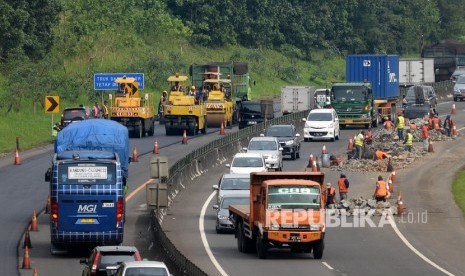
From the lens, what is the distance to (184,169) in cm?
5472

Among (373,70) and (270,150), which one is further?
(373,70)

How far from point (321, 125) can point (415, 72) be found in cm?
2837

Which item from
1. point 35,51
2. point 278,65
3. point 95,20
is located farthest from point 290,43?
point 35,51

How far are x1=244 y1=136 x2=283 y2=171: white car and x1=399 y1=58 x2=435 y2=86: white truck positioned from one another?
39.5 metres

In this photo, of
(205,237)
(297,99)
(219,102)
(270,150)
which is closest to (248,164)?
(270,150)

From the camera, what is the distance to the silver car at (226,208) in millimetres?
42031

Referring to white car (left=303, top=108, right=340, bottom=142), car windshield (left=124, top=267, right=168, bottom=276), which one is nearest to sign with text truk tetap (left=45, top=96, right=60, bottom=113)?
white car (left=303, top=108, right=340, bottom=142)

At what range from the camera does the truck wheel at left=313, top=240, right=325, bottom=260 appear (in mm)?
36422

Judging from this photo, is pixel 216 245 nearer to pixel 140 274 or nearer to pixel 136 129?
pixel 140 274

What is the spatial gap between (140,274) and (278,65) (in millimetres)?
93440

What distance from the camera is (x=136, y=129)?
7162 centimetres

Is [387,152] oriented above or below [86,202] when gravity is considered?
below

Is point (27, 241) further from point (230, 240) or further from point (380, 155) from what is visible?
point (380, 155)

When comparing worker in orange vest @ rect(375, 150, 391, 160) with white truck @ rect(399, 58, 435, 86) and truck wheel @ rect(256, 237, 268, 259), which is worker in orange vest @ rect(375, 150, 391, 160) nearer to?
truck wheel @ rect(256, 237, 268, 259)
